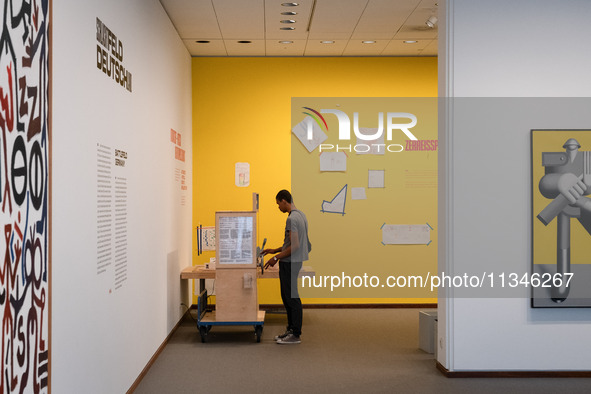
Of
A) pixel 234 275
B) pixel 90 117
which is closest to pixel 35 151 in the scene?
pixel 90 117

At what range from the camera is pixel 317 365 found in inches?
209

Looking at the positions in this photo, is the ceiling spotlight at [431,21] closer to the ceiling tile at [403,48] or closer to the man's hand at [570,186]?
the ceiling tile at [403,48]

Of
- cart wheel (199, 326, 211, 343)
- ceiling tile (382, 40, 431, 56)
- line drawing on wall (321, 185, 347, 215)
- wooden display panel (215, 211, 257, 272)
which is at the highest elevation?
ceiling tile (382, 40, 431, 56)

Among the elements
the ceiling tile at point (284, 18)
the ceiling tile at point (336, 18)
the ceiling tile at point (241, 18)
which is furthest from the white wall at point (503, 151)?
the ceiling tile at point (241, 18)

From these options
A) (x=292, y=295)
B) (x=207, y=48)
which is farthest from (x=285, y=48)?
(x=292, y=295)

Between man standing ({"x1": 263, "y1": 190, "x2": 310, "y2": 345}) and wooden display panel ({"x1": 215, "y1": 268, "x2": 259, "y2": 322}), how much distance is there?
32 centimetres

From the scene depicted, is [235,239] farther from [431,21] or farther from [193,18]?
[431,21]

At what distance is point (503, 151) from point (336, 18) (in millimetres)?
2441

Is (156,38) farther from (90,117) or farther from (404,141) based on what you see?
(404,141)

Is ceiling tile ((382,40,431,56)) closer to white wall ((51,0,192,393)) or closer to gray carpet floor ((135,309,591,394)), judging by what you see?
white wall ((51,0,192,393))

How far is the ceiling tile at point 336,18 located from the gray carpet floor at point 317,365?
3.36m

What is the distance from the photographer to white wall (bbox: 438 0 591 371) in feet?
16.1

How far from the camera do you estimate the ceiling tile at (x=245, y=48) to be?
7.36m

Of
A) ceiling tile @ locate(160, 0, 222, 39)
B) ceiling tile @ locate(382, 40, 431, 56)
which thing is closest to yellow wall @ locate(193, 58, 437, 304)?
ceiling tile @ locate(382, 40, 431, 56)
